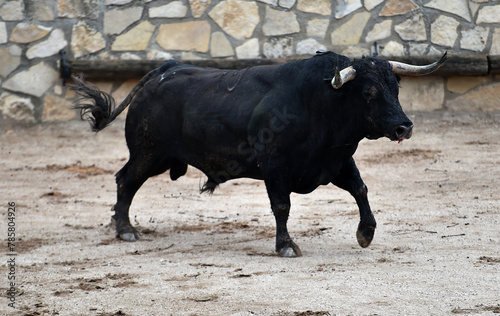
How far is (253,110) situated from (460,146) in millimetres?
3938

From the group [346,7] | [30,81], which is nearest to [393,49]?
[346,7]

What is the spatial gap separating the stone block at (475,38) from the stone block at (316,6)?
1688 mm

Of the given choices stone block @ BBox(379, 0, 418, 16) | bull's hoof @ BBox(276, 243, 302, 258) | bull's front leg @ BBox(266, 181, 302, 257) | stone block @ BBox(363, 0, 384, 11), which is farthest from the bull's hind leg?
stone block @ BBox(379, 0, 418, 16)

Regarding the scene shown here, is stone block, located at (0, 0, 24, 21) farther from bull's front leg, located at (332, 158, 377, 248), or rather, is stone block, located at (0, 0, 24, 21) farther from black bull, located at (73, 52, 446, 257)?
bull's front leg, located at (332, 158, 377, 248)

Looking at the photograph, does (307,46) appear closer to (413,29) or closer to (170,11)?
(413,29)

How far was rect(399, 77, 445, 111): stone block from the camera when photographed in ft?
31.9

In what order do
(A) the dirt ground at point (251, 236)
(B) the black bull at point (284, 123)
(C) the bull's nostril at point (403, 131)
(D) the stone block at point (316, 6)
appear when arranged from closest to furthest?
(A) the dirt ground at point (251, 236), (C) the bull's nostril at point (403, 131), (B) the black bull at point (284, 123), (D) the stone block at point (316, 6)

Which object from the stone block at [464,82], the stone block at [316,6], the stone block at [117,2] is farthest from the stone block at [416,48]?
the stone block at [117,2]

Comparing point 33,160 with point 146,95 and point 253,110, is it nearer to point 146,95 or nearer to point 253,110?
point 146,95

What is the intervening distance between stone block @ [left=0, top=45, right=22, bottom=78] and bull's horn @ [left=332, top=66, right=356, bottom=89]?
224 inches

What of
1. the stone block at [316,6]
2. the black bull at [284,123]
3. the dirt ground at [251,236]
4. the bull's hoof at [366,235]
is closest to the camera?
the dirt ground at [251,236]

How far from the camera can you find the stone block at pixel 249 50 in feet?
32.1

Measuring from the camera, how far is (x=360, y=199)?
568cm

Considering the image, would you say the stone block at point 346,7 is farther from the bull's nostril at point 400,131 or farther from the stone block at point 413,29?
the bull's nostril at point 400,131
